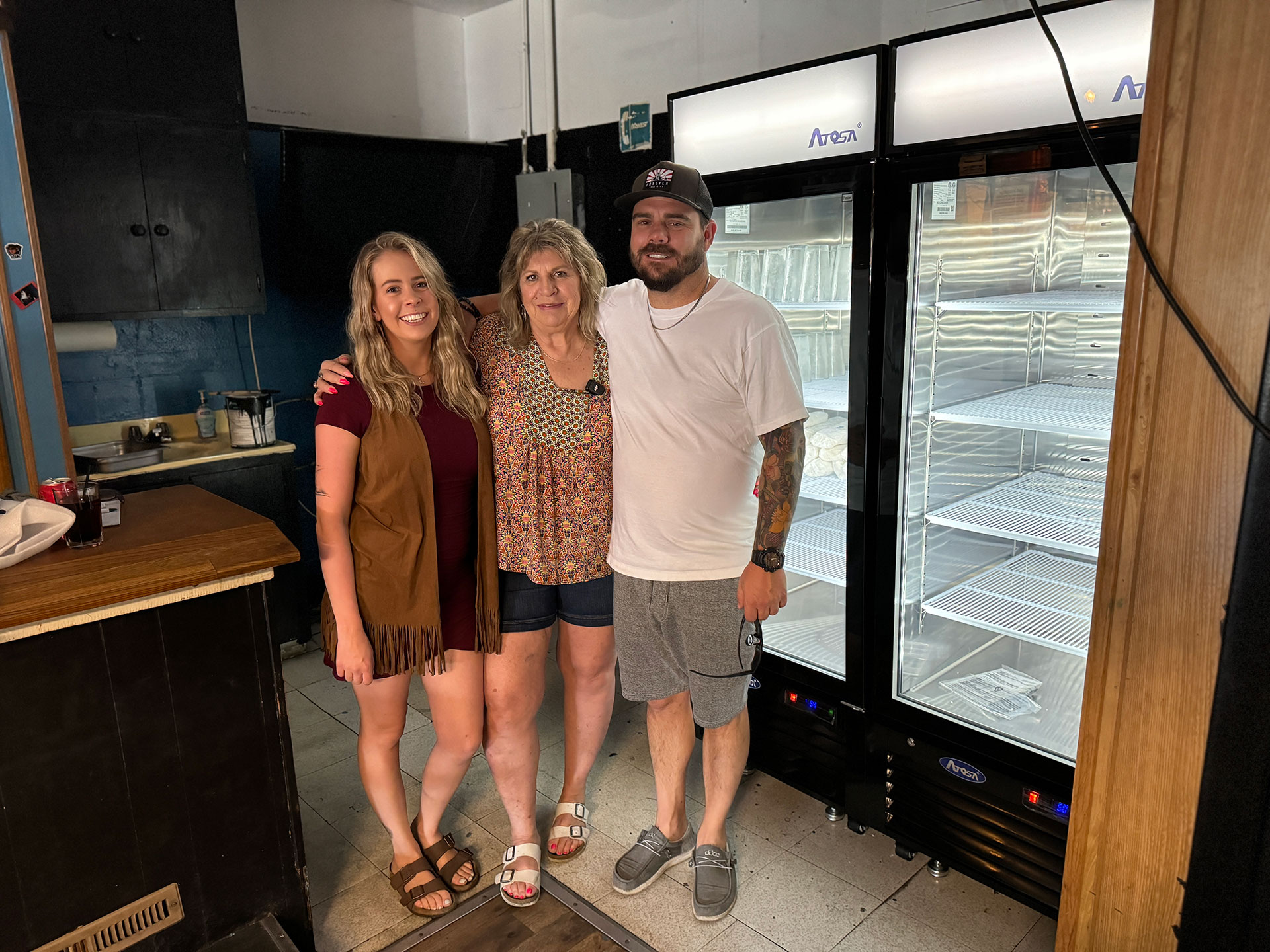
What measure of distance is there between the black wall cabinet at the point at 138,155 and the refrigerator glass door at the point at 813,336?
7.52 feet

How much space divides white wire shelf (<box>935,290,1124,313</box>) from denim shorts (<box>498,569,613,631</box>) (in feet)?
3.87

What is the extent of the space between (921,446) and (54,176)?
11.0 ft

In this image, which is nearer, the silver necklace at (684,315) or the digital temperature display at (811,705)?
the silver necklace at (684,315)

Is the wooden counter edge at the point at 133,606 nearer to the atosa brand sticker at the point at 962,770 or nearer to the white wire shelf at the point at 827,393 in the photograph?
the white wire shelf at the point at 827,393

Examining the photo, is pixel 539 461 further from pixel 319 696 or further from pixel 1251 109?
pixel 319 696


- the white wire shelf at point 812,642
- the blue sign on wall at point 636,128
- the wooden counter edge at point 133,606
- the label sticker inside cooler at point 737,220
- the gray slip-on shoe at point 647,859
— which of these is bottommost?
the gray slip-on shoe at point 647,859

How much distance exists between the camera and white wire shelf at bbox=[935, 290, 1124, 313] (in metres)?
1.99

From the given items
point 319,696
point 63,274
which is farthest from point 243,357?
point 319,696

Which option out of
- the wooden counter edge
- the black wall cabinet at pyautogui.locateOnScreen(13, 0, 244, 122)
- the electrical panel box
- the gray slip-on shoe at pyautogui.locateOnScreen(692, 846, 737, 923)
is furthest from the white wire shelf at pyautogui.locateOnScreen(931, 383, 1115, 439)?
the black wall cabinet at pyautogui.locateOnScreen(13, 0, 244, 122)

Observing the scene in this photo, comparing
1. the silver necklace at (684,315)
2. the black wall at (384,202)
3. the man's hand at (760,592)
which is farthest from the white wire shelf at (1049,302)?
the black wall at (384,202)

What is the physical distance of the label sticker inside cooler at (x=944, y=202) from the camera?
7.36 ft

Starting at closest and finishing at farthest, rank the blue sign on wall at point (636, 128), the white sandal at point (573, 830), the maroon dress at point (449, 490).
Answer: the maroon dress at point (449, 490) < the white sandal at point (573, 830) < the blue sign on wall at point (636, 128)

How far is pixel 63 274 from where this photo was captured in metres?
3.42

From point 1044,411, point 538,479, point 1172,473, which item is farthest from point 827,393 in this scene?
point 1172,473
